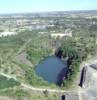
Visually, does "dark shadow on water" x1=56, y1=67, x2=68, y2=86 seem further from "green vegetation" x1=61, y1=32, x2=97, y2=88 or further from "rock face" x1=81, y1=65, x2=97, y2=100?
"rock face" x1=81, y1=65, x2=97, y2=100

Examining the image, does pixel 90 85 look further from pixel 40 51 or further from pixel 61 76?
pixel 40 51

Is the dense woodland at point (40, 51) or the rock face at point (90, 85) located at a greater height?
the rock face at point (90, 85)

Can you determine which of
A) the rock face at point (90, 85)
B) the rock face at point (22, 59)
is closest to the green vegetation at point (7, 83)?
the rock face at point (90, 85)

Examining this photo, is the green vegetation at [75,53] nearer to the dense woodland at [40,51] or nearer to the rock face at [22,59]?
the dense woodland at [40,51]

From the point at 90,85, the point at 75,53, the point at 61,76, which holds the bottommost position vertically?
the point at 61,76

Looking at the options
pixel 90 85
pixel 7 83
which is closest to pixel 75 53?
pixel 90 85

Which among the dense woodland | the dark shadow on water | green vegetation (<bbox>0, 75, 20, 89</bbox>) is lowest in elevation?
the dark shadow on water

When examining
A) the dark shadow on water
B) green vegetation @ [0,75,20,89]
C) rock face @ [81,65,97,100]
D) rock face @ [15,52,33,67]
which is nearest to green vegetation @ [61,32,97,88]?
the dark shadow on water

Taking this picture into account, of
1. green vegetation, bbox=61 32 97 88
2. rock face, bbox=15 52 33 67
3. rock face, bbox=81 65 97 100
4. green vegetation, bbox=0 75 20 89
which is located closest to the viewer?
rock face, bbox=81 65 97 100

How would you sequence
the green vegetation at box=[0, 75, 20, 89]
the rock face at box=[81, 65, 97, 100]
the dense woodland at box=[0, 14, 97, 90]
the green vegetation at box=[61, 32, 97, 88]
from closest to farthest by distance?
1. the rock face at box=[81, 65, 97, 100]
2. the green vegetation at box=[0, 75, 20, 89]
3. the green vegetation at box=[61, 32, 97, 88]
4. the dense woodland at box=[0, 14, 97, 90]

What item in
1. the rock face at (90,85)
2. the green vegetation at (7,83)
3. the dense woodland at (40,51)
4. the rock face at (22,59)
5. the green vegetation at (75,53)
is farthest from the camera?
the rock face at (22,59)

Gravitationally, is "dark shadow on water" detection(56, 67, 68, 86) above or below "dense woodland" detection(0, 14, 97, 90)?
below

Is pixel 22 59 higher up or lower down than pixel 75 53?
lower down
